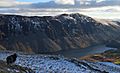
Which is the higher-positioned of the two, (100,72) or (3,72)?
(3,72)

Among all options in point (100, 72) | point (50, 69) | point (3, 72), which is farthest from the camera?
point (100, 72)

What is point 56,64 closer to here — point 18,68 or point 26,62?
point 26,62

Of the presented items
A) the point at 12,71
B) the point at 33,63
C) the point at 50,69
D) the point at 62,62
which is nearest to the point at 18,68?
the point at 12,71

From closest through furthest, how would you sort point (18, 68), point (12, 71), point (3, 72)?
point (3, 72)
point (12, 71)
point (18, 68)

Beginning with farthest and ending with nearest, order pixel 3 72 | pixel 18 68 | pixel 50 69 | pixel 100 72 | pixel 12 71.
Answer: pixel 100 72
pixel 50 69
pixel 18 68
pixel 12 71
pixel 3 72

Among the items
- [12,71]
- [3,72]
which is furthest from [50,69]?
[3,72]

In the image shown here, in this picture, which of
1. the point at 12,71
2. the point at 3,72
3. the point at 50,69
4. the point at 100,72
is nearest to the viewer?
the point at 3,72

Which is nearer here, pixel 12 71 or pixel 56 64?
pixel 12 71

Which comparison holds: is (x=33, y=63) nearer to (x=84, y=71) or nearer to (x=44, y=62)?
(x=44, y=62)

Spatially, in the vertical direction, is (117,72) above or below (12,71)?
below
